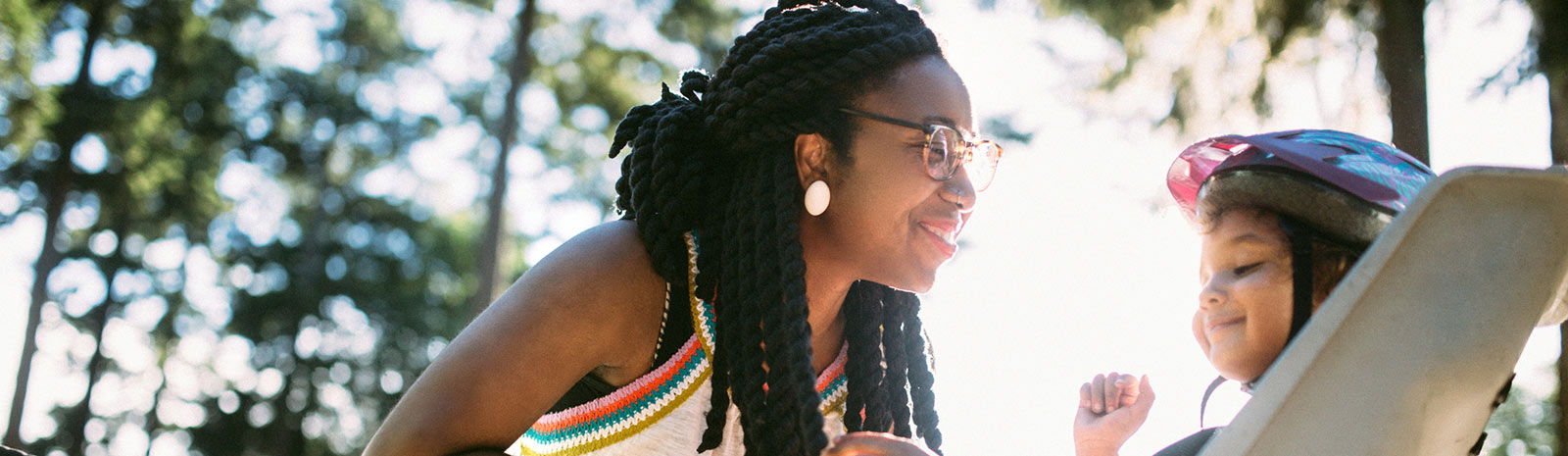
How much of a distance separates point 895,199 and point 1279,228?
81 centimetres

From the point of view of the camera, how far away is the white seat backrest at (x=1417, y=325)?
154cm

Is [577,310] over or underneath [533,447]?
over

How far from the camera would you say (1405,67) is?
5957mm

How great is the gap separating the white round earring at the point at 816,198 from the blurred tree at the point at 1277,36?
14.1ft

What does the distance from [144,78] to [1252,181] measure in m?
17.8

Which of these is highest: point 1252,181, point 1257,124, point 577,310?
point 1257,124

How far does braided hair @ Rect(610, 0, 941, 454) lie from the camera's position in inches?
92.7

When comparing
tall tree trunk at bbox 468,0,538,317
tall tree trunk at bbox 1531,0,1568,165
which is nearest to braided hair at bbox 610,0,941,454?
tall tree trunk at bbox 1531,0,1568,165

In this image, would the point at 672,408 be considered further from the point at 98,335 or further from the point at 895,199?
the point at 98,335

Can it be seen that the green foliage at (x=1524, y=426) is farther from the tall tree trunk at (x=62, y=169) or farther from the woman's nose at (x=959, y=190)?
the tall tree trunk at (x=62, y=169)

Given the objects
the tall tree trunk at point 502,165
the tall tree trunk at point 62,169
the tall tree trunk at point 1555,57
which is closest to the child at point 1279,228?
the tall tree trunk at point 1555,57

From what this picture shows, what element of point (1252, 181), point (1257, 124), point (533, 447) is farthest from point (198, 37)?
point (1252, 181)

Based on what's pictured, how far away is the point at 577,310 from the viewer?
2.25 metres

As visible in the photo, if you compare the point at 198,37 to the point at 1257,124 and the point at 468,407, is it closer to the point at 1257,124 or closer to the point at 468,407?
the point at 1257,124
